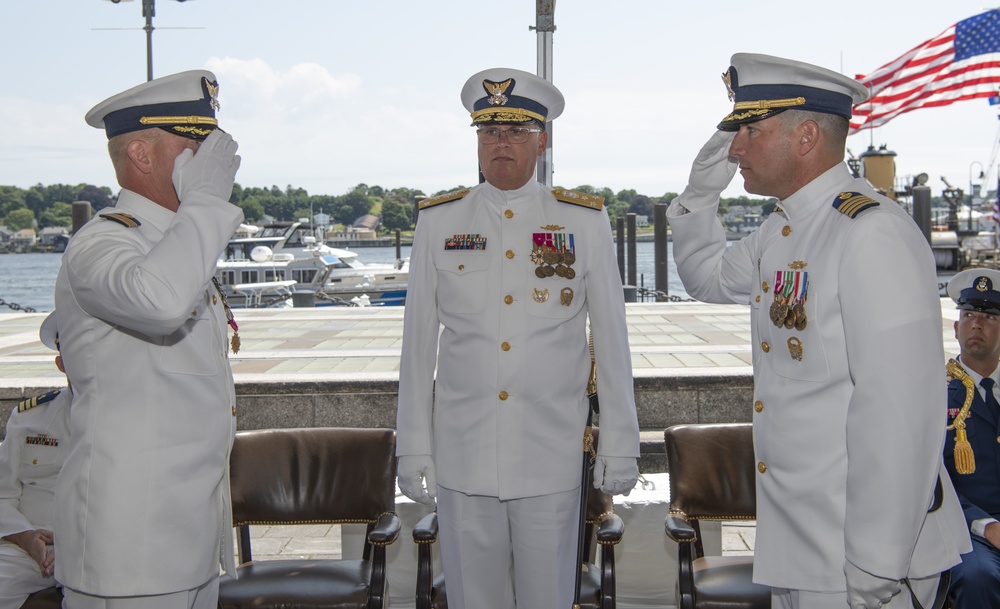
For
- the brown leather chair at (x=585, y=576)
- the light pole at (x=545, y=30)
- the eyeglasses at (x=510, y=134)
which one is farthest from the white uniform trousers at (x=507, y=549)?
the light pole at (x=545, y=30)

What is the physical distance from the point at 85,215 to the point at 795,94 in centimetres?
1698

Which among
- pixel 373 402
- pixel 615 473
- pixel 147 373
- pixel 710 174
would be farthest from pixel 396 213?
pixel 147 373

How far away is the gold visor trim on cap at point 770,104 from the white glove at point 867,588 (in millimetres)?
1074

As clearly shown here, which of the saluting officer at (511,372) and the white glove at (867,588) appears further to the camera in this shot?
the saluting officer at (511,372)

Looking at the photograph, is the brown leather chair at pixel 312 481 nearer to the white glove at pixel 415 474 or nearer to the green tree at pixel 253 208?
the white glove at pixel 415 474

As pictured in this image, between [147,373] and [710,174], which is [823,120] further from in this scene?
[147,373]

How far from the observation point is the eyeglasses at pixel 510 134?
2.90 meters

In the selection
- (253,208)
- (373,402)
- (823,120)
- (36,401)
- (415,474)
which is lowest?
(373,402)

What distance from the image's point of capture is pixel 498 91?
9.61 feet

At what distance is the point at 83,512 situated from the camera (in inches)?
81.7

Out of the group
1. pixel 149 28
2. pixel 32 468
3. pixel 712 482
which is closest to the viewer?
pixel 32 468

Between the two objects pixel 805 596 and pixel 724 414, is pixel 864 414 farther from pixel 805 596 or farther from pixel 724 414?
pixel 724 414

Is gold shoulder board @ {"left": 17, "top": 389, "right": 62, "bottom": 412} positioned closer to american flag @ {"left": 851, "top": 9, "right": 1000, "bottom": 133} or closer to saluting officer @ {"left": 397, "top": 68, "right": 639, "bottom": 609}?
saluting officer @ {"left": 397, "top": 68, "right": 639, "bottom": 609}

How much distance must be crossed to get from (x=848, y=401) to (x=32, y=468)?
107 inches
